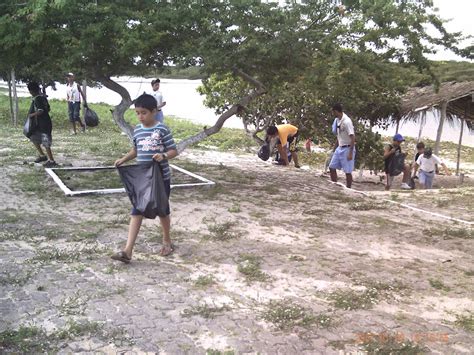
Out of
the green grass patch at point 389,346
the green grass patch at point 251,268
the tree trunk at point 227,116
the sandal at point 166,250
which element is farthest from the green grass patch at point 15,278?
the tree trunk at point 227,116

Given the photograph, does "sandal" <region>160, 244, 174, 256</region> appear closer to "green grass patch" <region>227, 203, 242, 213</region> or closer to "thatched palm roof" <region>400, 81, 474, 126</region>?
"green grass patch" <region>227, 203, 242, 213</region>

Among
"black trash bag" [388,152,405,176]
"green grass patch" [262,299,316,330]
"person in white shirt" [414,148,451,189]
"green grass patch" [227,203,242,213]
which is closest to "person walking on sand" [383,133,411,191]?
"black trash bag" [388,152,405,176]

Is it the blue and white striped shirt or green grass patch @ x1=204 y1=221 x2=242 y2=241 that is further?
green grass patch @ x1=204 y1=221 x2=242 y2=241

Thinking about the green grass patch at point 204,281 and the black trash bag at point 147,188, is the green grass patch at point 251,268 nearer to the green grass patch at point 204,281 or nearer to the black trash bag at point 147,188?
the green grass patch at point 204,281

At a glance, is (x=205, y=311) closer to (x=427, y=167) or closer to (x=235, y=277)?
(x=235, y=277)

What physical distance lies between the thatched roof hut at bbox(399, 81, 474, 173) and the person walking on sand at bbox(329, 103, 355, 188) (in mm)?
4205

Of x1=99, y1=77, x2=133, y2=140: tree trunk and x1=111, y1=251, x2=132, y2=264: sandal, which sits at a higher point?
x1=99, y1=77, x2=133, y2=140: tree trunk

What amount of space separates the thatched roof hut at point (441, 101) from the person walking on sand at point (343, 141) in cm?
420

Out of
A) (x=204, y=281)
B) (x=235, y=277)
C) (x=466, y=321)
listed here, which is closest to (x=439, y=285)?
(x=466, y=321)

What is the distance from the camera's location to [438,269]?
15.7 feet

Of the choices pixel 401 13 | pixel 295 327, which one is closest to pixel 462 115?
pixel 401 13

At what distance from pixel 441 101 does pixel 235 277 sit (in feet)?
31.2

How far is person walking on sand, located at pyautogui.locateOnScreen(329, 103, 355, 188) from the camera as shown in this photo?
804cm

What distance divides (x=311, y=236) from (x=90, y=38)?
4083 millimetres
